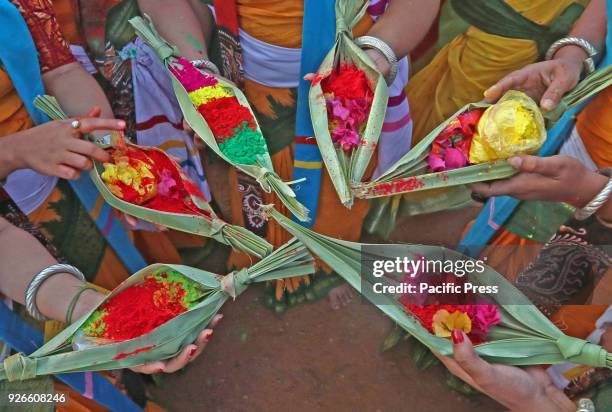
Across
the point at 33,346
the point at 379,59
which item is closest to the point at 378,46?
→ the point at 379,59

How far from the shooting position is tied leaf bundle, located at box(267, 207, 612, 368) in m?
1.61

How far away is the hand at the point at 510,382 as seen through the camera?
1.58 meters

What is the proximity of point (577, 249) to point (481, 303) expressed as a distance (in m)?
0.39

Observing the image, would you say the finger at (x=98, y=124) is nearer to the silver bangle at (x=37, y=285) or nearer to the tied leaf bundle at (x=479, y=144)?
the silver bangle at (x=37, y=285)

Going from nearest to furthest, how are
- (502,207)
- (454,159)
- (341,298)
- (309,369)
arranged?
(454,159) → (502,207) → (309,369) → (341,298)

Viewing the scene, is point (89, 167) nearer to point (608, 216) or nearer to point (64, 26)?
point (64, 26)

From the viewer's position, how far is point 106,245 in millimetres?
2023

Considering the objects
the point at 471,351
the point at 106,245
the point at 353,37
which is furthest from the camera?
the point at 106,245

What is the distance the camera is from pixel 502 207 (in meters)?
1.97

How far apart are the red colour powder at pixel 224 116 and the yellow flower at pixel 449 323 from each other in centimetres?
78

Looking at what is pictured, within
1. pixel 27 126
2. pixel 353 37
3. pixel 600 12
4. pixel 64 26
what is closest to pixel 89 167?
pixel 27 126

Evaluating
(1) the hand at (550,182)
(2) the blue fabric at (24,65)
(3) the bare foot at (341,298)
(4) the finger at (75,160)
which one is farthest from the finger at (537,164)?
(2) the blue fabric at (24,65)

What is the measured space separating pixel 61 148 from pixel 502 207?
1.36 meters

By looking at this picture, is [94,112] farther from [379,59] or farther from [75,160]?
[379,59]
